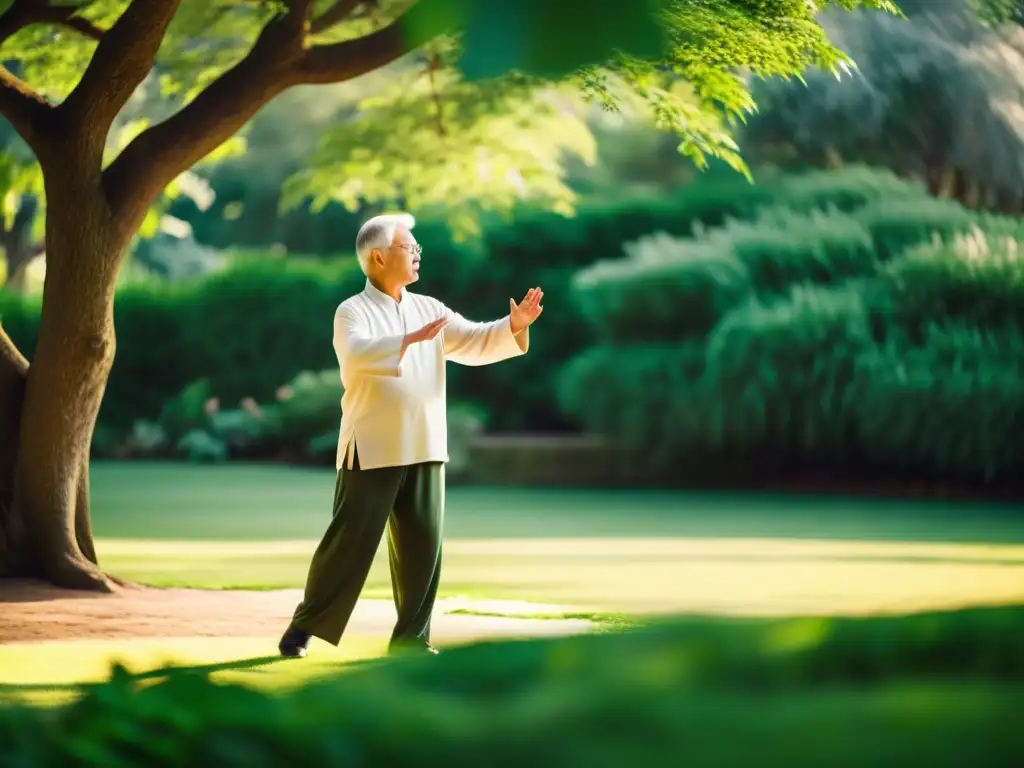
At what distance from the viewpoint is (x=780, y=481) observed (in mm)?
18375

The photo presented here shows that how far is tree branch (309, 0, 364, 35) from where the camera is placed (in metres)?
10.5

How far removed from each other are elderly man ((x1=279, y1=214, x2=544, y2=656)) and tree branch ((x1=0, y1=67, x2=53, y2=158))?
3097mm

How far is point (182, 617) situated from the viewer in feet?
26.8

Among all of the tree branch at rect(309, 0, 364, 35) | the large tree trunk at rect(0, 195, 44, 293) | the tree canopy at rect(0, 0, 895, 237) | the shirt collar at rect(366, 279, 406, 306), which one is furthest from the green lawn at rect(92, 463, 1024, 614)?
the large tree trunk at rect(0, 195, 44, 293)

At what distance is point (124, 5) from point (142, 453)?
46.4 ft

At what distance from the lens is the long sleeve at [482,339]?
22.3 ft

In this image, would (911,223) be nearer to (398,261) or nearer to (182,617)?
(182,617)

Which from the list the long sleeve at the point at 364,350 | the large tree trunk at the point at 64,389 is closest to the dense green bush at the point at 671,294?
the large tree trunk at the point at 64,389

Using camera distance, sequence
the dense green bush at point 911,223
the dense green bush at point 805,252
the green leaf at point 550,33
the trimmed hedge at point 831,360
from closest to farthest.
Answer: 1. the green leaf at point 550,33
2. the trimmed hedge at point 831,360
3. the dense green bush at point 911,223
4. the dense green bush at point 805,252

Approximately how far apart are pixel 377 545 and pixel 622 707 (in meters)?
4.72

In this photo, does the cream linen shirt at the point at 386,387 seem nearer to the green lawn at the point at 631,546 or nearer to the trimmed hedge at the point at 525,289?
the green lawn at the point at 631,546

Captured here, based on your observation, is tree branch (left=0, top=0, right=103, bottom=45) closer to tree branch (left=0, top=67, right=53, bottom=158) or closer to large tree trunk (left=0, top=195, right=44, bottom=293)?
tree branch (left=0, top=67, right=53, bottom=158)

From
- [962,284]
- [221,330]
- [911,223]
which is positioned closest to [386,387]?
[962,284]

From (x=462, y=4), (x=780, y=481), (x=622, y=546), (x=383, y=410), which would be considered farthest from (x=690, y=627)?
(x=780, y=481)
